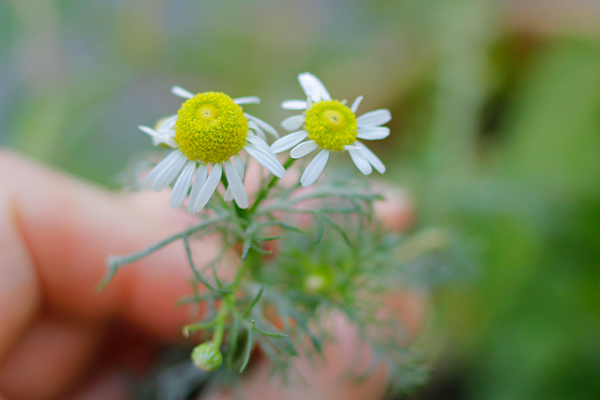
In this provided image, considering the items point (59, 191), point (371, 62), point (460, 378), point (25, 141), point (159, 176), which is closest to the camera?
point (159, 176)

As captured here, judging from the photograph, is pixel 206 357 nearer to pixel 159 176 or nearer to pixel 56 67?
pixel 159 176

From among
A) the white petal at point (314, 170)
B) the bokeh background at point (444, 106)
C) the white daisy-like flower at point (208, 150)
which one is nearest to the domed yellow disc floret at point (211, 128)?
the white daisy-like flower at point (208, 150)

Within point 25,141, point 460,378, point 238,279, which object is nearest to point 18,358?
point 238,279

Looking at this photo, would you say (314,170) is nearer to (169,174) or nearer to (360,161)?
(360,161)

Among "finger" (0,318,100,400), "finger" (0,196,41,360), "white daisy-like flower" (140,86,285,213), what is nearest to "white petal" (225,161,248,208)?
"white daisy-like flower" (140,86,285,213)

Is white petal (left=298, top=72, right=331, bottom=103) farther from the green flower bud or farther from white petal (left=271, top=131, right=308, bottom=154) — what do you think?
the green flower bud
